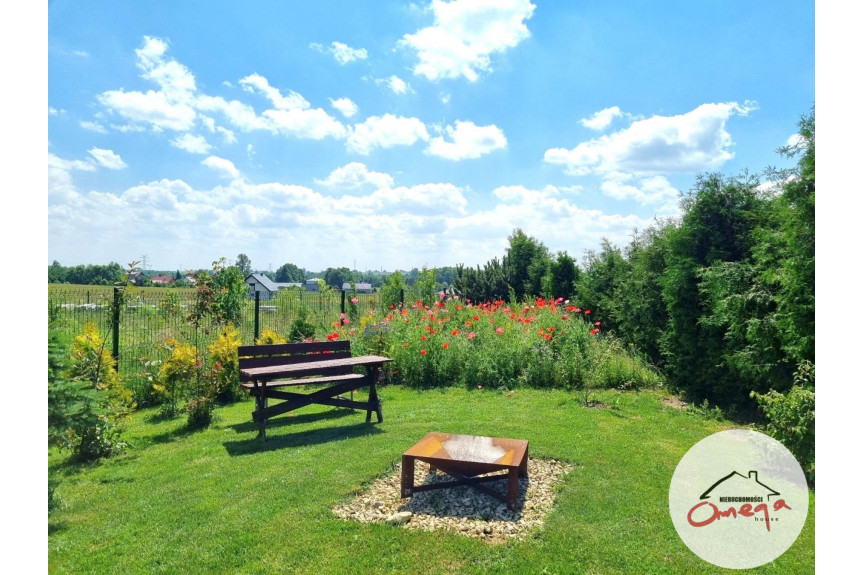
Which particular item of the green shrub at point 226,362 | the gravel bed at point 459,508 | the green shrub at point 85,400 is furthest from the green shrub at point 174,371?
the gravel bed at point 459,508

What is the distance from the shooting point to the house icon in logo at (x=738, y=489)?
13.9ft

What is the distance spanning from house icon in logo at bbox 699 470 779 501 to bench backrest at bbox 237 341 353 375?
181 inches

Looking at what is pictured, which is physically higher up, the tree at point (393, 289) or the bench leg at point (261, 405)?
the tree at point (393, 289)

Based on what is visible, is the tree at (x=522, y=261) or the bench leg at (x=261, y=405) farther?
the tree at (x=522, y=261)

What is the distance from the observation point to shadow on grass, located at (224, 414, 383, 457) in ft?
18.9

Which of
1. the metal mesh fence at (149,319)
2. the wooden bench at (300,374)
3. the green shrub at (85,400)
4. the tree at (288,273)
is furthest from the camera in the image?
the tree at (288,273)

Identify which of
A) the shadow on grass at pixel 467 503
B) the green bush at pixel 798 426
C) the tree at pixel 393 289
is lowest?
the shadow on grass at pixel 467 503

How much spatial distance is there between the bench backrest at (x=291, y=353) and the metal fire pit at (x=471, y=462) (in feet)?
9.65

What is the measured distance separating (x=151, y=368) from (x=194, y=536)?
510 centimetres

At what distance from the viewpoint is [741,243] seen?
735 centimetres

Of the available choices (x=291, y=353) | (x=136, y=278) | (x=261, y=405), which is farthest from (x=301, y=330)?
(x=261, y=405)

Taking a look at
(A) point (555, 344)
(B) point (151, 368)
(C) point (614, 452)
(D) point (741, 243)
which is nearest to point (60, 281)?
(B) point (151, 368)

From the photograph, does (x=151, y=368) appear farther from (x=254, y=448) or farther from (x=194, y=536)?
(x=194, y=536)

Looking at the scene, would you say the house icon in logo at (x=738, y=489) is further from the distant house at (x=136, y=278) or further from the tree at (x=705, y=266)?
the distant house at (x=136, y=278)
